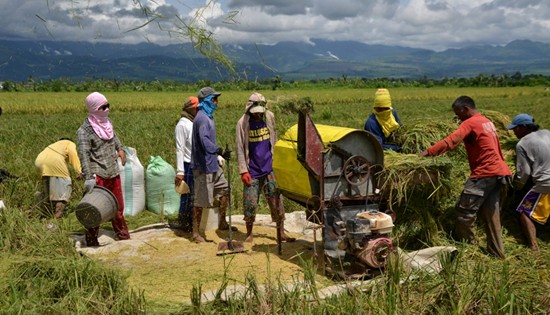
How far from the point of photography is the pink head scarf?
5.70 metres

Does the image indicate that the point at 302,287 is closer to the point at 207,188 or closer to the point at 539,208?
→ the point at 207,188

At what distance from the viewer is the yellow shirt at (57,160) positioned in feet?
21.7

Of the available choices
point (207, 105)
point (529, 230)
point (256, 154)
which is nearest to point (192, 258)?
point (256, 154)

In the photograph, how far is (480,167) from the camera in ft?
17.0

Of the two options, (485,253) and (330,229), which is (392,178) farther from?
(485,253)

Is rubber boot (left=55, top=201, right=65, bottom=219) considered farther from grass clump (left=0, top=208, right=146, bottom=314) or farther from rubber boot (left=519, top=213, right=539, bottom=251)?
rubber boot (left=519, top=213, right=539, bottom=251)

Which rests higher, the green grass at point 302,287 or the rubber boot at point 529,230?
the green grass at point 302,287

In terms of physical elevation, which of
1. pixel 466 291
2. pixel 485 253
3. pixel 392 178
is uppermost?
pixel 392 178

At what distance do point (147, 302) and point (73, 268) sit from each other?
61 centimetres

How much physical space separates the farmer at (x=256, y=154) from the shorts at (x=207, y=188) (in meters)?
0.45

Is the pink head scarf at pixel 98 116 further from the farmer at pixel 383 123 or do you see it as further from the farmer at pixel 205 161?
the farmer at pixel 383 123

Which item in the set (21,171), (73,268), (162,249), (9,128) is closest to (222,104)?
(9,128)

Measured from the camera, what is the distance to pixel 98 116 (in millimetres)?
5785

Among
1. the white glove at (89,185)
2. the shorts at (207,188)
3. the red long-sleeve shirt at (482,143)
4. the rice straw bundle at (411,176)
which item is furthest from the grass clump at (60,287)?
the red long-sleeve shirt at (482,143)
